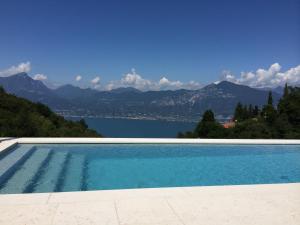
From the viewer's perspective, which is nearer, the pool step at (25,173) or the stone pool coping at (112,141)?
the pool step at (25,173)

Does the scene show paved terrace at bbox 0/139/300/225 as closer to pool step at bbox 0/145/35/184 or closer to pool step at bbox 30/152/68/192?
pool step at bbox 30/152/68/192

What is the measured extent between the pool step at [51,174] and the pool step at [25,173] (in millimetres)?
167

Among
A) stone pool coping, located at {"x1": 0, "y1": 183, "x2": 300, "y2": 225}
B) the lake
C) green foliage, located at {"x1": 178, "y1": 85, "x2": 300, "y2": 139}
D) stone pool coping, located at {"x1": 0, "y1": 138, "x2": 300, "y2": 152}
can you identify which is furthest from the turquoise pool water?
the lake

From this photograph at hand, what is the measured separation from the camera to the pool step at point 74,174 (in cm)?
576

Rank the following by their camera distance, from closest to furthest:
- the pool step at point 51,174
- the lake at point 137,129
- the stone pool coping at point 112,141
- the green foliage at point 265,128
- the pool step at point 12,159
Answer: the pool step at point 51,174 < the pool step at point 12,159 < the stone pool coping at point 112,141 < the green foliage at point 265,128 < the lake at point 137,129

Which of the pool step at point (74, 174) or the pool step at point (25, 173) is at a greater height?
the pool step at point (25, 173)

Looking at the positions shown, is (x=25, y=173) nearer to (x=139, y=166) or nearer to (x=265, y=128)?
(x=139, y=166)

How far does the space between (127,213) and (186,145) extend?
7.42 metres

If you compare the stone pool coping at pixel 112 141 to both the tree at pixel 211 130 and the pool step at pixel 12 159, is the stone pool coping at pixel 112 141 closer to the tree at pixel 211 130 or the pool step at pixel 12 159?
the pool step at pixel 12 159

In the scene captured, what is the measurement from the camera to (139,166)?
8.08 metres

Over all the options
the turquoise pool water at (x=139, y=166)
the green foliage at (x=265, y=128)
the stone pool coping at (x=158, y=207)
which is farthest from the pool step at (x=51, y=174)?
the green foliage at (x=265, y=128)

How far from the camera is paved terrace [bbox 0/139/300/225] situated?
11.3 feet

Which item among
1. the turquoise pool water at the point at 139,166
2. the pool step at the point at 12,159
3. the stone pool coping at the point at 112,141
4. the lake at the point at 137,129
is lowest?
the lake at the point at 137,129

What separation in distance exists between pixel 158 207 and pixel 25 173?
3.89 m
